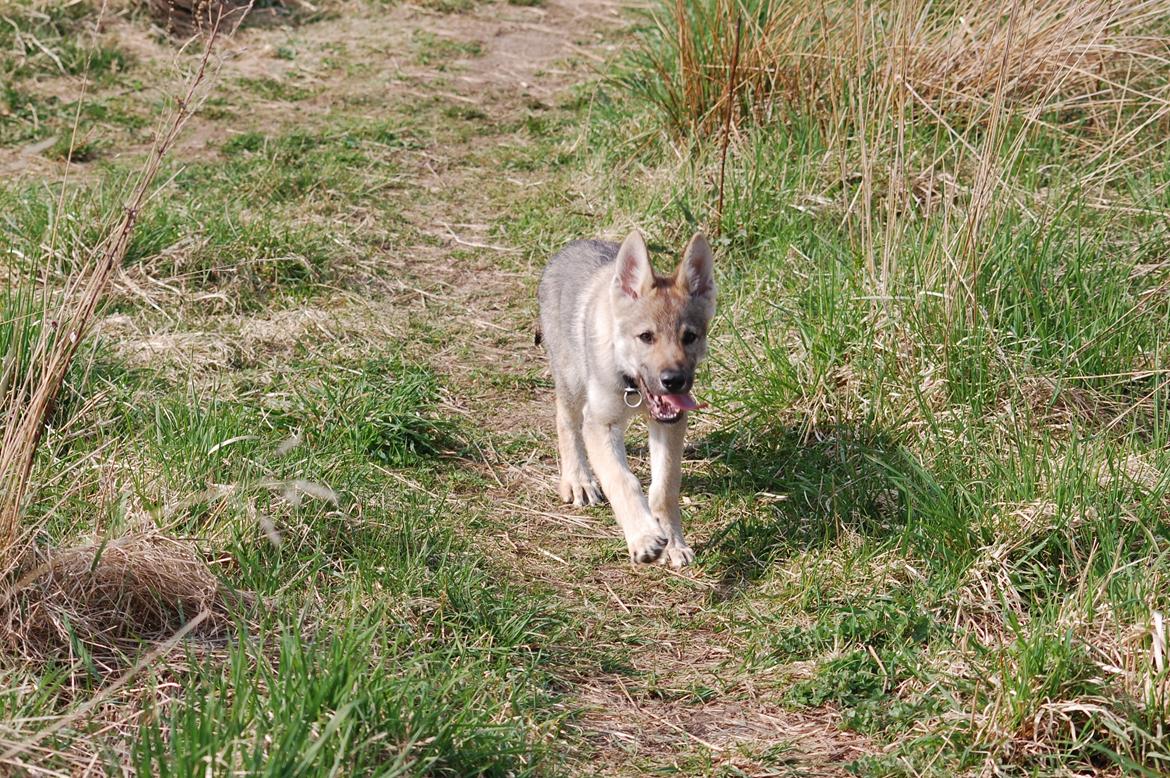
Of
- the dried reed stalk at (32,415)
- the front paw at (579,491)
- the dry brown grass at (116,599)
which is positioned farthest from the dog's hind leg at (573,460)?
the dried reed stalk at (32,415)

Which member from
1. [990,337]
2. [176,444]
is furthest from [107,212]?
[990,337]

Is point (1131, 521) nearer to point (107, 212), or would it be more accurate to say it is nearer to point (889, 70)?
point (889, 70)

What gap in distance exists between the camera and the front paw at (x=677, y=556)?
15.5 feet

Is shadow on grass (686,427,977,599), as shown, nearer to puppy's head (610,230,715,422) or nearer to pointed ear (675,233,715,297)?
puppy's head (610,230,715,422)

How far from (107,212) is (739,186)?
10.6ft

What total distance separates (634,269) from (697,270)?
26cm

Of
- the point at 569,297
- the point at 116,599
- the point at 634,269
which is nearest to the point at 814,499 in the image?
the point at 634,269

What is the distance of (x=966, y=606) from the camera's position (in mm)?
3990

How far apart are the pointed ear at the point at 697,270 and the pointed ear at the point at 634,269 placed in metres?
0.13

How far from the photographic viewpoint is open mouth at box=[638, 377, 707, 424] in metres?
4.70

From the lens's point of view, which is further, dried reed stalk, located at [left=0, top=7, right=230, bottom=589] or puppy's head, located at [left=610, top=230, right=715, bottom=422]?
puppy's head, located at [left=610, top=230, right=715, bottom=422]

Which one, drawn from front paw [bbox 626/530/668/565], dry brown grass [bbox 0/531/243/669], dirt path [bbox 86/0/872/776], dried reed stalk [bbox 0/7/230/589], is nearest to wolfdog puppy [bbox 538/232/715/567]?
front paw [bbox 626/530/668/565]

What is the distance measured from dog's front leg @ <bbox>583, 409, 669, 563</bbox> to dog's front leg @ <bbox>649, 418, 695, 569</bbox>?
76 mm

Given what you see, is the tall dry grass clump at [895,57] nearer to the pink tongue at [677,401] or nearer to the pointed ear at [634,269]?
the pointed ear at [634,269]
